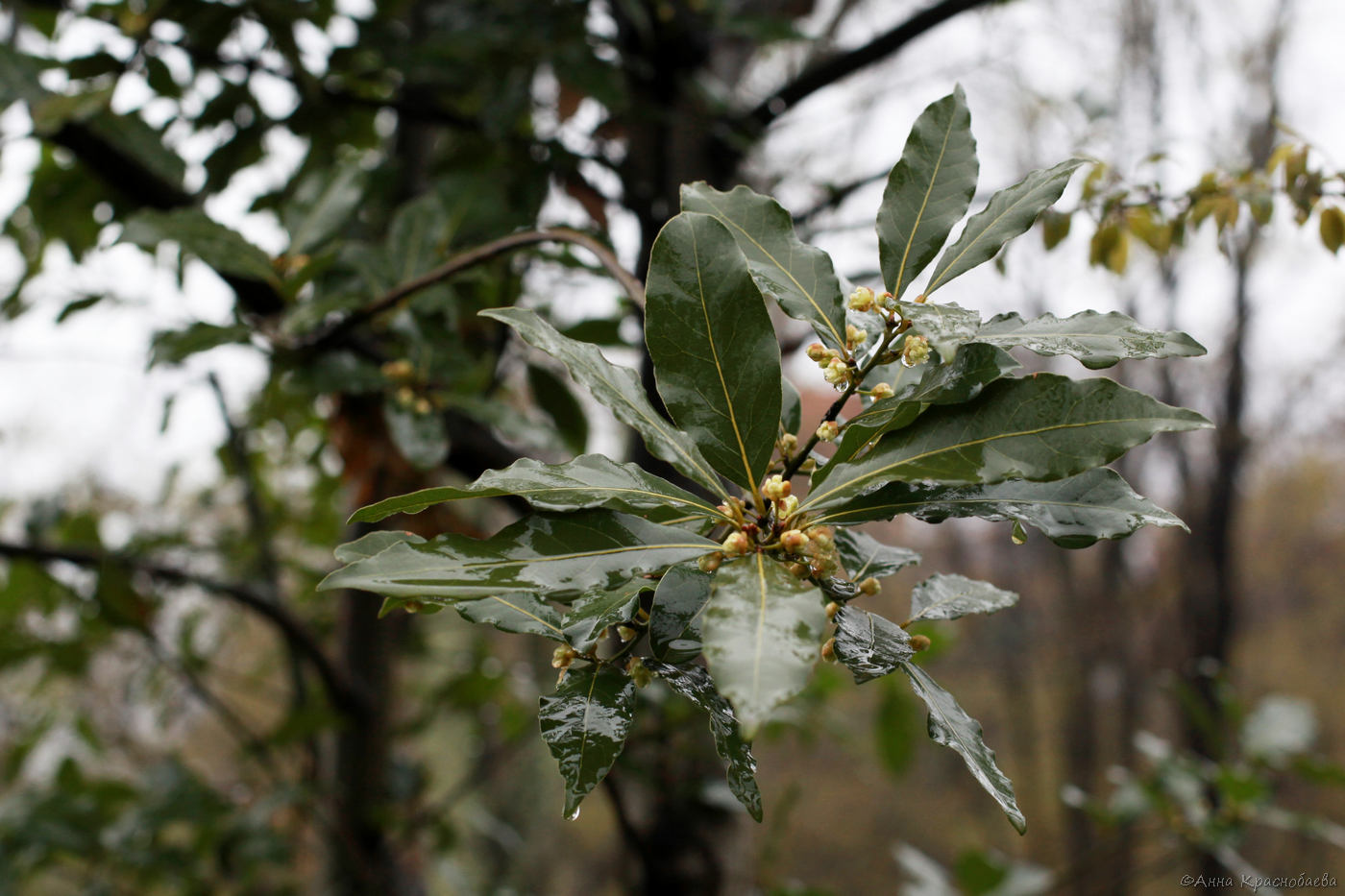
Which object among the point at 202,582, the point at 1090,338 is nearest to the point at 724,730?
the point at 1090,338

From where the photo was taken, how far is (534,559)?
453mm

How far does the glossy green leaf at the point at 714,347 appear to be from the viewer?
0.47 m

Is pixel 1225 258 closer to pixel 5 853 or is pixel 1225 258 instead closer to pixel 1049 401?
pixel 1049 401

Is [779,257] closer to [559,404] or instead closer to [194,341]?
[194,341]

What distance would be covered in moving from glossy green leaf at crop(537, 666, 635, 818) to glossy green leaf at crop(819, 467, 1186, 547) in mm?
163

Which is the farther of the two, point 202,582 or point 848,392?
point 202,582

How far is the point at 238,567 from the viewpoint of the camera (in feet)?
8.45

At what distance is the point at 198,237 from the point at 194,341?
0.11 m

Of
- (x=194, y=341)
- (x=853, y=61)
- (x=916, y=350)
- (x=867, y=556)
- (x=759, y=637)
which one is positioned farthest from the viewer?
(x=853, y=61)

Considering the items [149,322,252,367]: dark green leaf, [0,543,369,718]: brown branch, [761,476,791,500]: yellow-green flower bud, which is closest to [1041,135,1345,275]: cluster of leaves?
[761,476,791,500]: yellow-green flower bud

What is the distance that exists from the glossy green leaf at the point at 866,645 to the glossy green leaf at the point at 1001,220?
0.21 meters

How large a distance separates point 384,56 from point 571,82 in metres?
0.36

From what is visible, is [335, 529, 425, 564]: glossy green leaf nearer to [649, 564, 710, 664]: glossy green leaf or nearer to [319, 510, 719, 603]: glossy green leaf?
[319, 510, 719, 603]: glossy green leaf

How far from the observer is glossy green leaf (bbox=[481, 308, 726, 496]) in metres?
0.47
